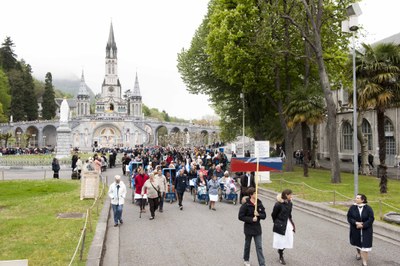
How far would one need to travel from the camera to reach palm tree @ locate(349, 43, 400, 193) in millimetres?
16234

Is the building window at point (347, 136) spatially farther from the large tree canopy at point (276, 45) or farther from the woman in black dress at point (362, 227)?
the woman in black dress at point (362, 227)

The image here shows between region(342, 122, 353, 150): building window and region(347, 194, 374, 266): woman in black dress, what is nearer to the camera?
A: region(347, 194, 374, 266): woman in black dress

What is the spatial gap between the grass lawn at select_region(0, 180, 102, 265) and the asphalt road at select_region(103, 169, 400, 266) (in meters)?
0.94

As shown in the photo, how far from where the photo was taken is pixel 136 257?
8.41 m

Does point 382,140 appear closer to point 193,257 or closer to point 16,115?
point 193,257

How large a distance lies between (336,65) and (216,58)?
8053 millimetres

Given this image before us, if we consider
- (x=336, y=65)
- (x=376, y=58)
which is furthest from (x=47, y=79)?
(x=376, y=58)

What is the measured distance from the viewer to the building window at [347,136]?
39.0 metres

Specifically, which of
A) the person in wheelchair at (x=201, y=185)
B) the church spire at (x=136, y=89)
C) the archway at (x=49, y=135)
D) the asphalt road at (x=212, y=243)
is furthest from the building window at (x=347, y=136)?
the church spire at (x=136, y=89)

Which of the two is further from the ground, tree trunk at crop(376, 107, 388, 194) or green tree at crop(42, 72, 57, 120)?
green tree at crop(42, 72, 57, 120)

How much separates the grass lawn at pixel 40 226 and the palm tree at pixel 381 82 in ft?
38.9

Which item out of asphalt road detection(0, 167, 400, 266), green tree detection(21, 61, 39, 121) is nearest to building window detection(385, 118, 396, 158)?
asphalt road detection(0, 167, 400, 266)

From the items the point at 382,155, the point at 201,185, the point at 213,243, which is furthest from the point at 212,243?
the point at 382,155

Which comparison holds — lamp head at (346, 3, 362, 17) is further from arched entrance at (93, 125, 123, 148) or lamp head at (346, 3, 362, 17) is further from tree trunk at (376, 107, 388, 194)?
arched entrance at (93, 125, 123, 148)
